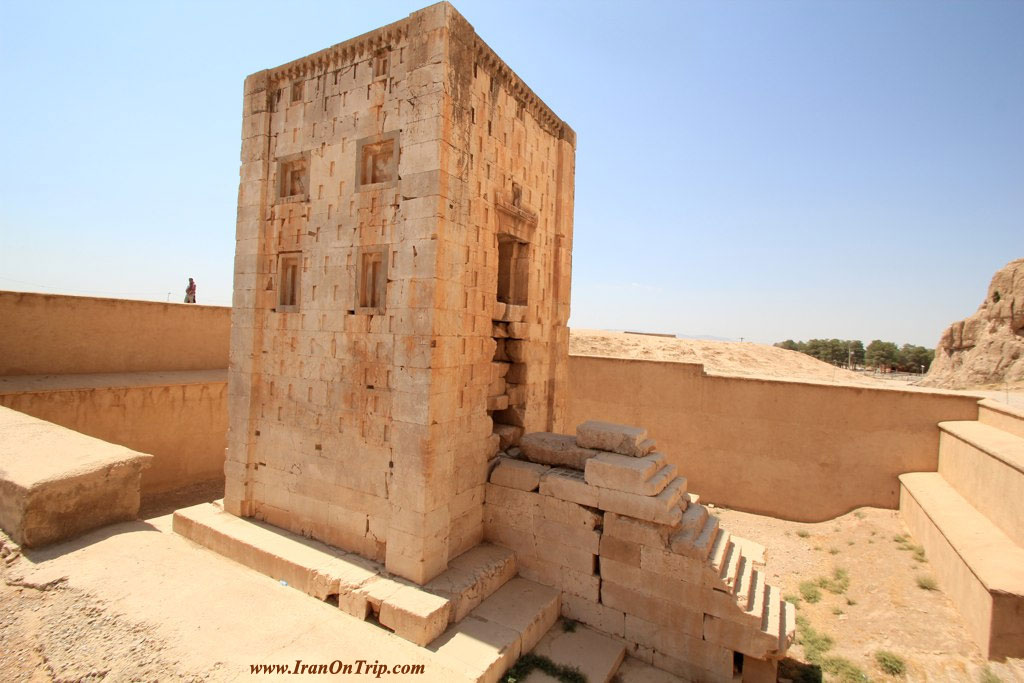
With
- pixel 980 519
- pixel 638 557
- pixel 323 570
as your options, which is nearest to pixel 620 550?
pixel 638 557

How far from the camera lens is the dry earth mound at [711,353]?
24234 millimetres

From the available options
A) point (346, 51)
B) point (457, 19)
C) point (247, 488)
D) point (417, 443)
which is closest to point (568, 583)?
point (417, 443)

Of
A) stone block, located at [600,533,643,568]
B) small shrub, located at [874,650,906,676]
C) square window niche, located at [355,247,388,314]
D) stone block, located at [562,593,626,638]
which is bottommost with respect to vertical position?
small shrub, located at [874,650,906,676]

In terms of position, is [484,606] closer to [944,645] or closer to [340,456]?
[340,456]

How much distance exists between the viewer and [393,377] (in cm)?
577

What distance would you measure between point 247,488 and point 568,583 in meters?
4.82

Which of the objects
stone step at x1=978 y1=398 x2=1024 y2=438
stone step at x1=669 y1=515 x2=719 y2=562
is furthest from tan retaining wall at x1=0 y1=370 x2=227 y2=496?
stone step at x1=978 y1=398 x2=1024 y2=438

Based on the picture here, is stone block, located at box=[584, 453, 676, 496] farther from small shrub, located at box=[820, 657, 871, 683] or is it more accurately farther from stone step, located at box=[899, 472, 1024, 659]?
stone step, located at box=[899, 472, 1024, 659]

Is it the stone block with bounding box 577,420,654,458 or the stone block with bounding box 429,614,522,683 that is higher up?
the stone block with bounding box 577,420,654,458

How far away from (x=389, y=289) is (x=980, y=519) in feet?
31.8

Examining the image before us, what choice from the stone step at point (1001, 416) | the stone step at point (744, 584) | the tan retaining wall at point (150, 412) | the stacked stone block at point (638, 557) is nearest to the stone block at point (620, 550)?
the stacked stone block at point (638, 557)

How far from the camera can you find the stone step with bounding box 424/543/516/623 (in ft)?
17.5

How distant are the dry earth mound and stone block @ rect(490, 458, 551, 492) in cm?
1670

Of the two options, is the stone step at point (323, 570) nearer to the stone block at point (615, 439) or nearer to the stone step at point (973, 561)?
the stone block at point (615, 439)
